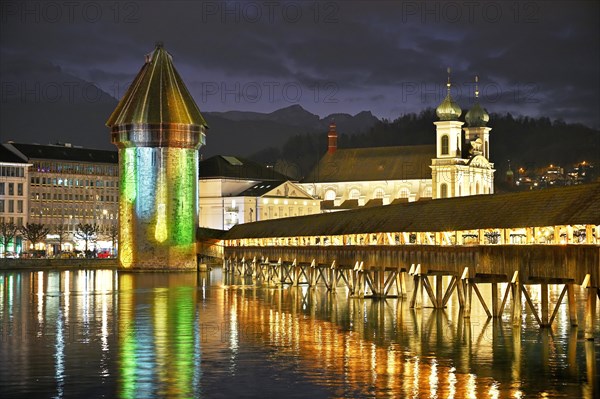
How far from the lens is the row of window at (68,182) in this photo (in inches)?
5714

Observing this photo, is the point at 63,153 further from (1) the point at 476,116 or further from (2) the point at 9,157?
(1) the point at 476,116

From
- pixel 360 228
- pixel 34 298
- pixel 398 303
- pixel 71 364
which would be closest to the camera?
pixel 71 364

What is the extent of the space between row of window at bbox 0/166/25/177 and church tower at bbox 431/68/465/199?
51213 millimetres

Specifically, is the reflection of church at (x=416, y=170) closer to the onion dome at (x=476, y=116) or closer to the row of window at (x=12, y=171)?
the onion dome at (x=476, y=116)

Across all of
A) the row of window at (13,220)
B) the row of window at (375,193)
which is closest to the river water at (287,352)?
the row of window at (13,220)

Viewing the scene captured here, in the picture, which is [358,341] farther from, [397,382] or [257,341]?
[397,382]

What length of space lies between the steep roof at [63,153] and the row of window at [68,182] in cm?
268

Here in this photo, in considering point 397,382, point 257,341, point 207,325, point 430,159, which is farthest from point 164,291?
point 430,159

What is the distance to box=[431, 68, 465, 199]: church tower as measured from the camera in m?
146

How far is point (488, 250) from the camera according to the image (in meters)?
38.5

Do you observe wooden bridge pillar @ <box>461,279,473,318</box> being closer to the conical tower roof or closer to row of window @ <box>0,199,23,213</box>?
the conical tower roof

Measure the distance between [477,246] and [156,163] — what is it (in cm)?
5881

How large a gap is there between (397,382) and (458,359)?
4681 mm

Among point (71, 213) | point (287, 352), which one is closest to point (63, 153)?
point (71, 213)
